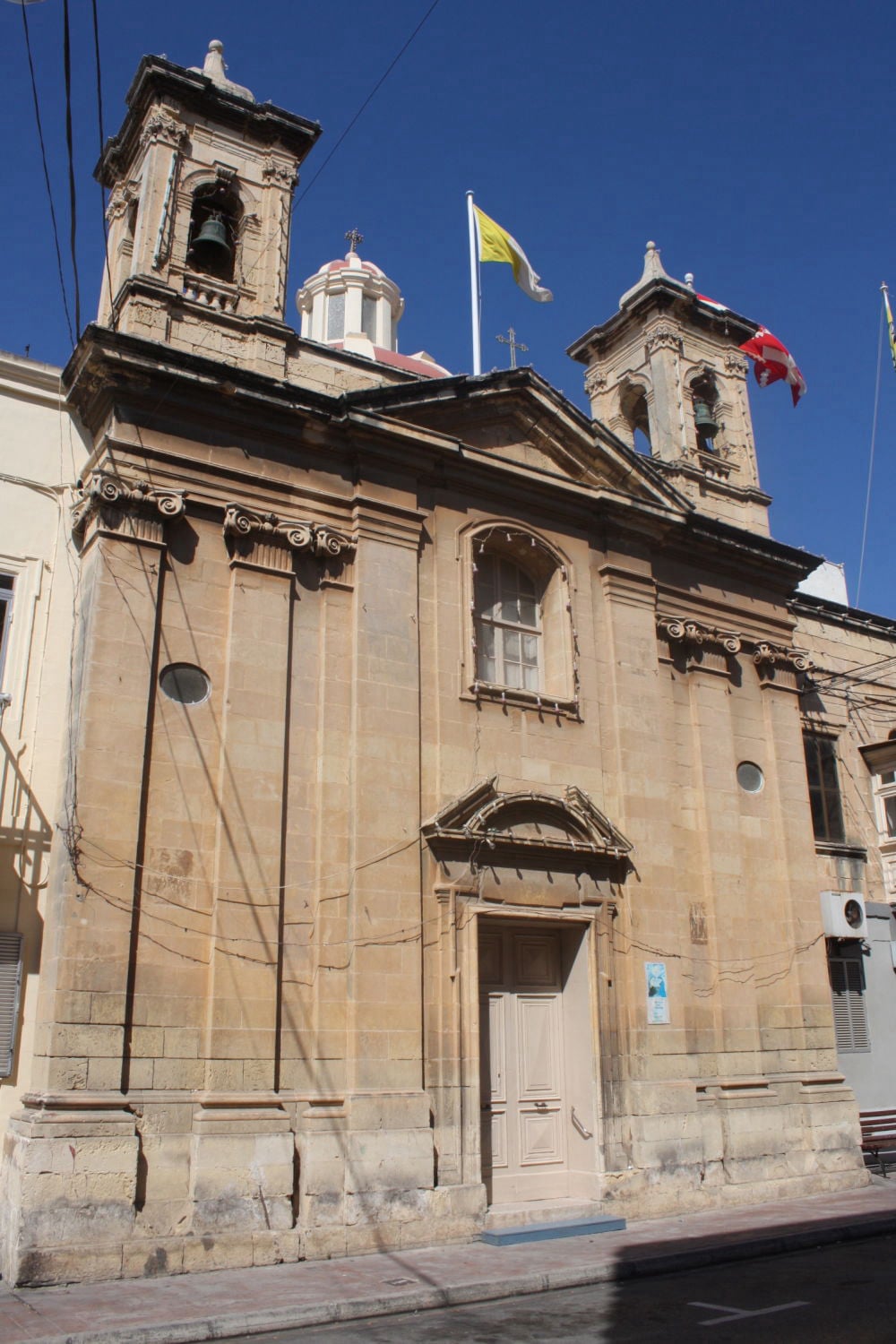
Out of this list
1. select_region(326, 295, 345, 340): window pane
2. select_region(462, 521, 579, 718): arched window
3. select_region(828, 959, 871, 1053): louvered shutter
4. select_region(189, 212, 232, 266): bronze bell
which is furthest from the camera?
select_region(326, 295, 345, 340): window pane

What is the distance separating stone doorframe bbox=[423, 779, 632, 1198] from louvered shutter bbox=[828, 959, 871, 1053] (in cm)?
593

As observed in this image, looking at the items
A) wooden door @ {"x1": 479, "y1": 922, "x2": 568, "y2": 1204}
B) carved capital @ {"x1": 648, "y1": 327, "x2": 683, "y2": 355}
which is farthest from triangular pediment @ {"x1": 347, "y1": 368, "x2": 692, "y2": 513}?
wooden door @ {"x1": 479, "y1": 922, "x2": 568, "y2": 1204}

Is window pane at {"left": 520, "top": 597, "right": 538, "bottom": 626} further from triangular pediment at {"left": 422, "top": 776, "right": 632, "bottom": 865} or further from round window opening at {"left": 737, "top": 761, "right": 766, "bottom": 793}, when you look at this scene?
round window opening at {"left": 737, "top": 761, "right": 766, "bottom": 793}

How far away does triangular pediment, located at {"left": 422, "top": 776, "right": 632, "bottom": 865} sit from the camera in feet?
43.3

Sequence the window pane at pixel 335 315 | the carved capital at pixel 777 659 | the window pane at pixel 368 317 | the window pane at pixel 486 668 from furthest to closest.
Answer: the window pane at pixel 368 317 → the window pane at pixel 335 315 → the carved capital at pixel 777 659 → the window pane at pixel 486 668

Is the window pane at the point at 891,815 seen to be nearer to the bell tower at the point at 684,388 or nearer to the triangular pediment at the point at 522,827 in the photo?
the bell tower at the point at 684,388

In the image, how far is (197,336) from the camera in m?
13.8

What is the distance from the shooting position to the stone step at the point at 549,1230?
1164 centimetres

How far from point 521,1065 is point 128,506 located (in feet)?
Result: 26.1

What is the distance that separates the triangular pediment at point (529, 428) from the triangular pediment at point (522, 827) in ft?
15.0

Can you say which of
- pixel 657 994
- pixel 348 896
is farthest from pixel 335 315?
pixel 348 896

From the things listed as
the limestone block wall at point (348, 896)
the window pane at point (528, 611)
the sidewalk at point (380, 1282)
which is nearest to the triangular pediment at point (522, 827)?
the limestone block wall at point (348, 896)

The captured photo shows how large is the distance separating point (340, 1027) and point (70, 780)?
3.82 m

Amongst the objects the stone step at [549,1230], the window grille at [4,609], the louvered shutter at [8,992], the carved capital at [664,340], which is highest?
the carved capital at [664,340]
